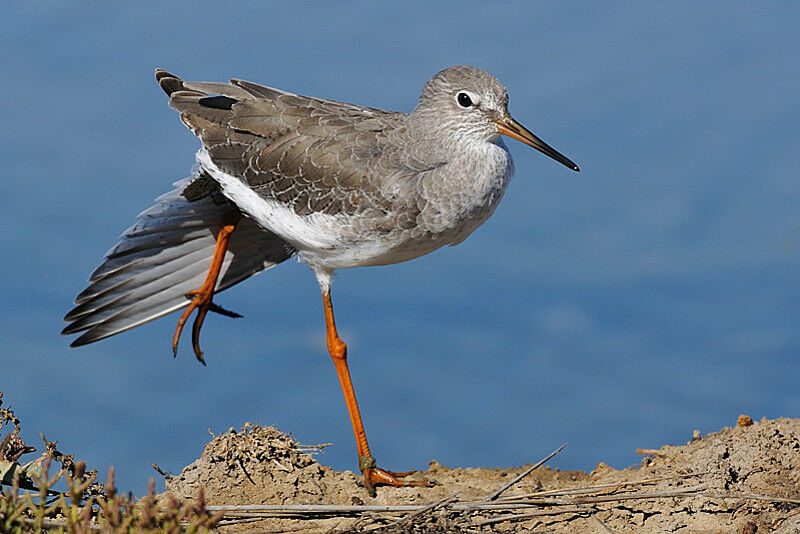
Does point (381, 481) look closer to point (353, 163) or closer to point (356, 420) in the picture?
point (356, 420)

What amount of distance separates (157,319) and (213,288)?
0.76 meters

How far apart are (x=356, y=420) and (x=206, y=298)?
2.01m

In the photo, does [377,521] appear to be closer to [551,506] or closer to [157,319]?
[551,506]

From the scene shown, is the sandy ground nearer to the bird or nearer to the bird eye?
the bird

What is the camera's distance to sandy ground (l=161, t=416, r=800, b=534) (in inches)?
255

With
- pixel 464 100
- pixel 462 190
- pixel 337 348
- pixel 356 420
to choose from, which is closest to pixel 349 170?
pixel 462 190

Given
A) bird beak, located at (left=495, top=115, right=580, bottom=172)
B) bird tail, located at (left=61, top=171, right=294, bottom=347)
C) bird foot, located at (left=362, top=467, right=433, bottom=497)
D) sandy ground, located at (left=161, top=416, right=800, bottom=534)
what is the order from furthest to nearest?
bird tail, located at (left=61, top=171, right=294, bottom=347), bird foot, located at (left=362, top=467, right=433, bottom=497), bird beak, located at (left=495, top=115, right=580, bottom=172), sandy ground, located at (left=161, top=416, right=800, bottom=534)

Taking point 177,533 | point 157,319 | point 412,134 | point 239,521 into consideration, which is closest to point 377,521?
point 239,521

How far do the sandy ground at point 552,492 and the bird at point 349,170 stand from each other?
21.4 inches

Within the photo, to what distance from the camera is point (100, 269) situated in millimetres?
9289

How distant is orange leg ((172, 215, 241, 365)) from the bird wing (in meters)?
0.96

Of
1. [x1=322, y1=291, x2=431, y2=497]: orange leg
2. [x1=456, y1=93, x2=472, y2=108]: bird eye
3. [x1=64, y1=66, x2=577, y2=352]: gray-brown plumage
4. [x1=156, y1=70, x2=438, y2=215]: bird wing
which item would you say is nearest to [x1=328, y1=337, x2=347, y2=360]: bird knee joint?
[x1=322, y1=291, x2=431, y2=497]: orange leg

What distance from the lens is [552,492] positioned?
679 cm

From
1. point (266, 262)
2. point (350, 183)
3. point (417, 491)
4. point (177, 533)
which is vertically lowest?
point (177, 533)
